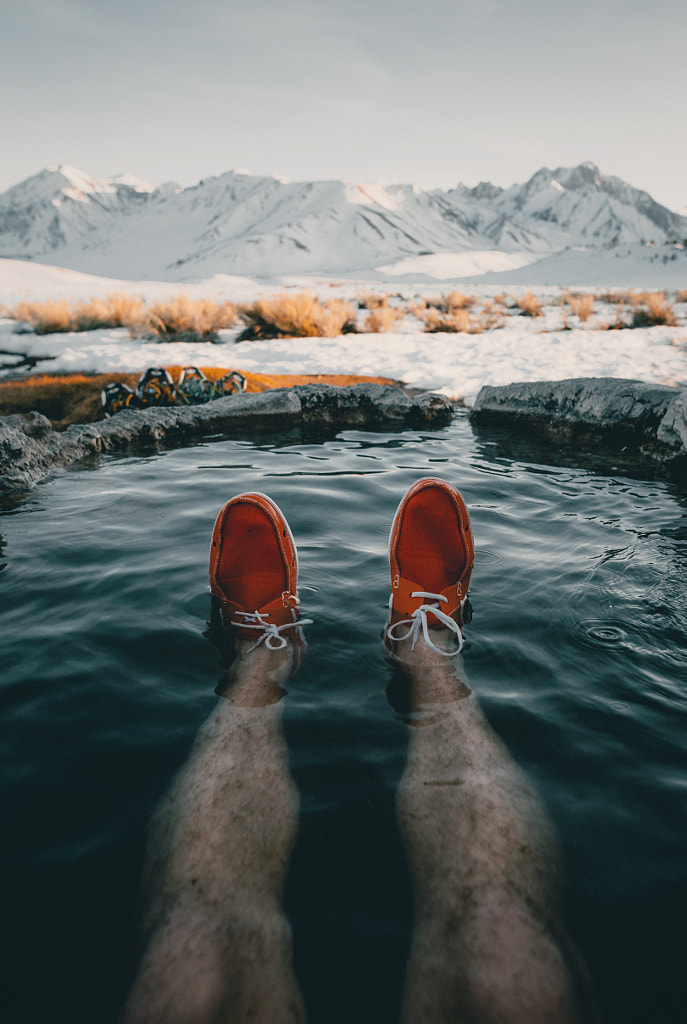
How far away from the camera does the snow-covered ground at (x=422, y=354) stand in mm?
7872

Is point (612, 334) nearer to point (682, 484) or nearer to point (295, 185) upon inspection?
point (682, 484)

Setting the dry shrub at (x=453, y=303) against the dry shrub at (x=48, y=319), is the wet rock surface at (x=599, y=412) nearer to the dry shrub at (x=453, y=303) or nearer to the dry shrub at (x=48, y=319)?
the dry shrub at (x=48, y=319)

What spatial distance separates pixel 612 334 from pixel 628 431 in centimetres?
690

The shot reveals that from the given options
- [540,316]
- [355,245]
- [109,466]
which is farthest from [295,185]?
[109,466]

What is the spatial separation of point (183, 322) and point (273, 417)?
24.0 ft

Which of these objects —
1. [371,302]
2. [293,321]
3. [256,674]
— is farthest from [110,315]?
[256,674]

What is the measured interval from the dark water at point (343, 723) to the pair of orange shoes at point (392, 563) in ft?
0.51

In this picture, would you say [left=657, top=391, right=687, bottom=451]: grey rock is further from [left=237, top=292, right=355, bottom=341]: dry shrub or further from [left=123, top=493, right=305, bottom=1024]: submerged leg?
[left=237, top=292, right=355, bottom=341]: dry shrub

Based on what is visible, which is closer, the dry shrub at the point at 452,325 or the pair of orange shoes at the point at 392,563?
the pair of orange shoes at the point at 392,563

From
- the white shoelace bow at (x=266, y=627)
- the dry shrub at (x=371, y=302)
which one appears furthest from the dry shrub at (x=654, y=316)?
the white shoelace bow at (x=266, y=627)

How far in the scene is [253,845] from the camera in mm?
1311

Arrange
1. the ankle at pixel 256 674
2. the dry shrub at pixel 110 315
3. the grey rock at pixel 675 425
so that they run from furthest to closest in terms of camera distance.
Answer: the dry shrub at pixel 110 315 < the grey rock at pixel 675 425 < the ankle at pixel 256 674

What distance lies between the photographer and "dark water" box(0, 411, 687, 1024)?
3.86ft

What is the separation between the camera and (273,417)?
19.7ft
